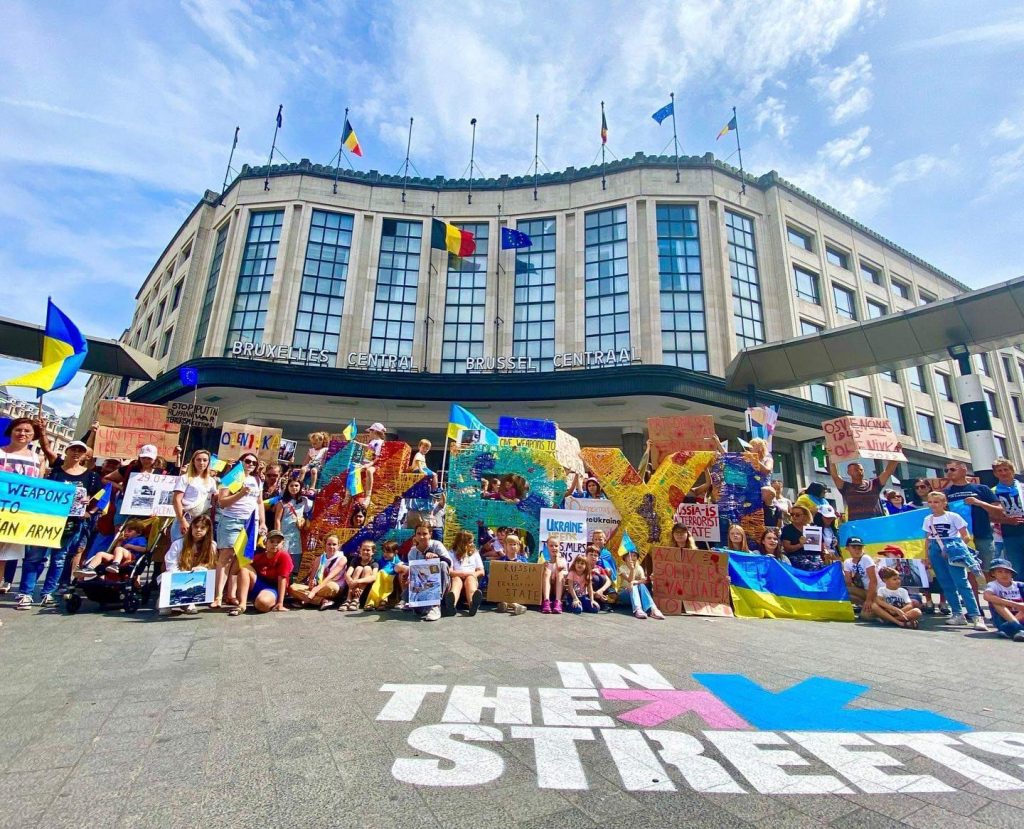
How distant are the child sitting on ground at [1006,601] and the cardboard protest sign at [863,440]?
192 inches

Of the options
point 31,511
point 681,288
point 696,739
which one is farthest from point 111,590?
point 681,288

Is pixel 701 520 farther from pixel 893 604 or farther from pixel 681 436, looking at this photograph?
pixel 893 604

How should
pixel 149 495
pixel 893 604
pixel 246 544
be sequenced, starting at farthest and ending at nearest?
1. pixel 893 604
2. pixel 149 495
3. pixel 246 544

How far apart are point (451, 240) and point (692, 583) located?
21.8m

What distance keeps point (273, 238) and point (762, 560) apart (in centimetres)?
3049

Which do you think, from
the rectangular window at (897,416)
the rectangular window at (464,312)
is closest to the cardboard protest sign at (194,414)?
the rectangular window at (464,312)

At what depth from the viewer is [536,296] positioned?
2875 cm

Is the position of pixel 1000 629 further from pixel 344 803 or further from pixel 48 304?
pixel 48 304

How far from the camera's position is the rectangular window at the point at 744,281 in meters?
27.7

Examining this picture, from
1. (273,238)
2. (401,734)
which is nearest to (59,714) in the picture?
(401,734)

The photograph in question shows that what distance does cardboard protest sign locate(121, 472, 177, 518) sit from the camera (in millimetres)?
7117

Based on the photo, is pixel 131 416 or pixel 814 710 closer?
→ pixel 814 710

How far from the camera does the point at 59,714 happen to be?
3.21 meters

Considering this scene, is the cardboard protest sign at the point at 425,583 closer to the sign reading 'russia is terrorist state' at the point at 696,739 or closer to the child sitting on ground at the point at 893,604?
the sign reading 'russia is terrorist state' at the point at 696,739
